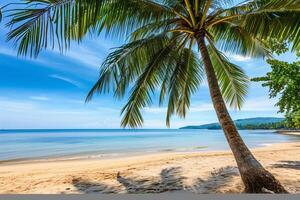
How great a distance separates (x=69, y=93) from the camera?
16031mm

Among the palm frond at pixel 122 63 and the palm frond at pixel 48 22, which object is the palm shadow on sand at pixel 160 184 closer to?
the palm frond at pixel 122 63

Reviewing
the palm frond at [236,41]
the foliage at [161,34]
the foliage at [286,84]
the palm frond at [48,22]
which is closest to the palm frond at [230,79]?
the foliage at [161,34]

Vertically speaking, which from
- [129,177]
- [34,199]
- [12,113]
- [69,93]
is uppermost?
[69,93]

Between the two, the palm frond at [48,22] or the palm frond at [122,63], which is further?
the palm frond at [122,63]

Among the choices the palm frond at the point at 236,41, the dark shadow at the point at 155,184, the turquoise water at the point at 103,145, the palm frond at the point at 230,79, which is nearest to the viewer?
the dark shadow at the point at 155,184

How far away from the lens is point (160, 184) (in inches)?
165

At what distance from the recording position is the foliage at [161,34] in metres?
3.19

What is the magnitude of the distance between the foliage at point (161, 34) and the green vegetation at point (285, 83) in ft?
1.68

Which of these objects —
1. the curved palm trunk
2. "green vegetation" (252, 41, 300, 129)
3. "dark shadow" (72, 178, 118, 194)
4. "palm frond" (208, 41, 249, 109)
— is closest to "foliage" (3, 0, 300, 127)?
"palm frond" (208, 41, 249, 109)

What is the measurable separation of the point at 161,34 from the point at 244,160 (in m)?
2.06

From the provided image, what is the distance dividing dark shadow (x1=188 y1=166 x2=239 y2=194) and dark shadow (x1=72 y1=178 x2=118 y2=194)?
45.3 inches

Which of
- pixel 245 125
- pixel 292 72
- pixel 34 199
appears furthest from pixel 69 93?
pixel 245 125

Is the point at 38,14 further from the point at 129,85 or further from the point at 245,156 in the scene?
the point at 245,156

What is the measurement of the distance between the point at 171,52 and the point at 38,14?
2.11 meters
